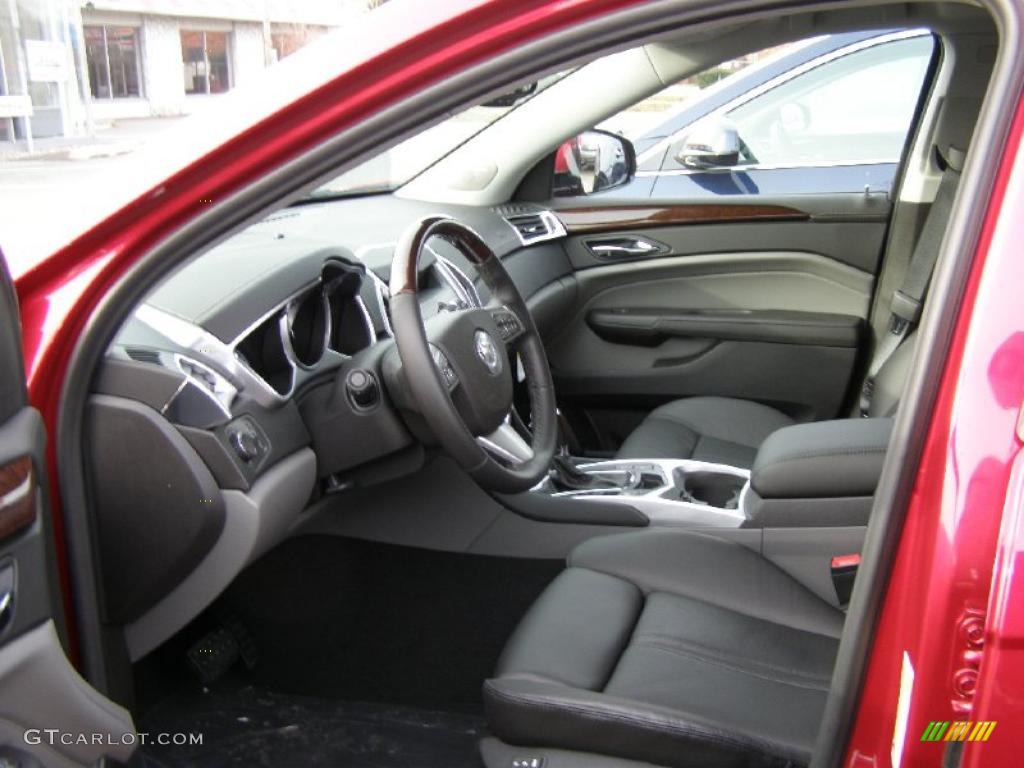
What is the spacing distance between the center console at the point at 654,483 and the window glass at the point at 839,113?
1.40 meters

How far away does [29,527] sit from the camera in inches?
46.3

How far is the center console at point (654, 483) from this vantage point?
101 inches

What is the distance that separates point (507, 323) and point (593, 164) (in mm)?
1412

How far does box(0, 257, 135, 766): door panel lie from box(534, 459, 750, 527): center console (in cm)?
139

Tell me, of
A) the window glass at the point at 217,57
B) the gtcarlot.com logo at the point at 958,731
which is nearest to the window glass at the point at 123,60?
the window glass at the point at 217,57

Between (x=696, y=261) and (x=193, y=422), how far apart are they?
92.3 inches

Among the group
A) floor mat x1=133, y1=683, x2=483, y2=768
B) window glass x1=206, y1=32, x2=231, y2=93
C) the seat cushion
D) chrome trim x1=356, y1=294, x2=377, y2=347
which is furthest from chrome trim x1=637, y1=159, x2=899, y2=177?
window glass x1=206, y1=32, x2=231, y2=93

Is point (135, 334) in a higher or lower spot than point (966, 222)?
lower

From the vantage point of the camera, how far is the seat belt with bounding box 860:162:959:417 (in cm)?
291

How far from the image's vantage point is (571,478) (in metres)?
2.72

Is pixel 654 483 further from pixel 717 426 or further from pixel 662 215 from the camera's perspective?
pixel 662 215

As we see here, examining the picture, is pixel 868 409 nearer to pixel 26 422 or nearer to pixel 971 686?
pixel 971 686

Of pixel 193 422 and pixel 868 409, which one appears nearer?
pixel 193 422

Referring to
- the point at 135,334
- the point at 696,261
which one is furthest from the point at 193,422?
the point at 696,261
